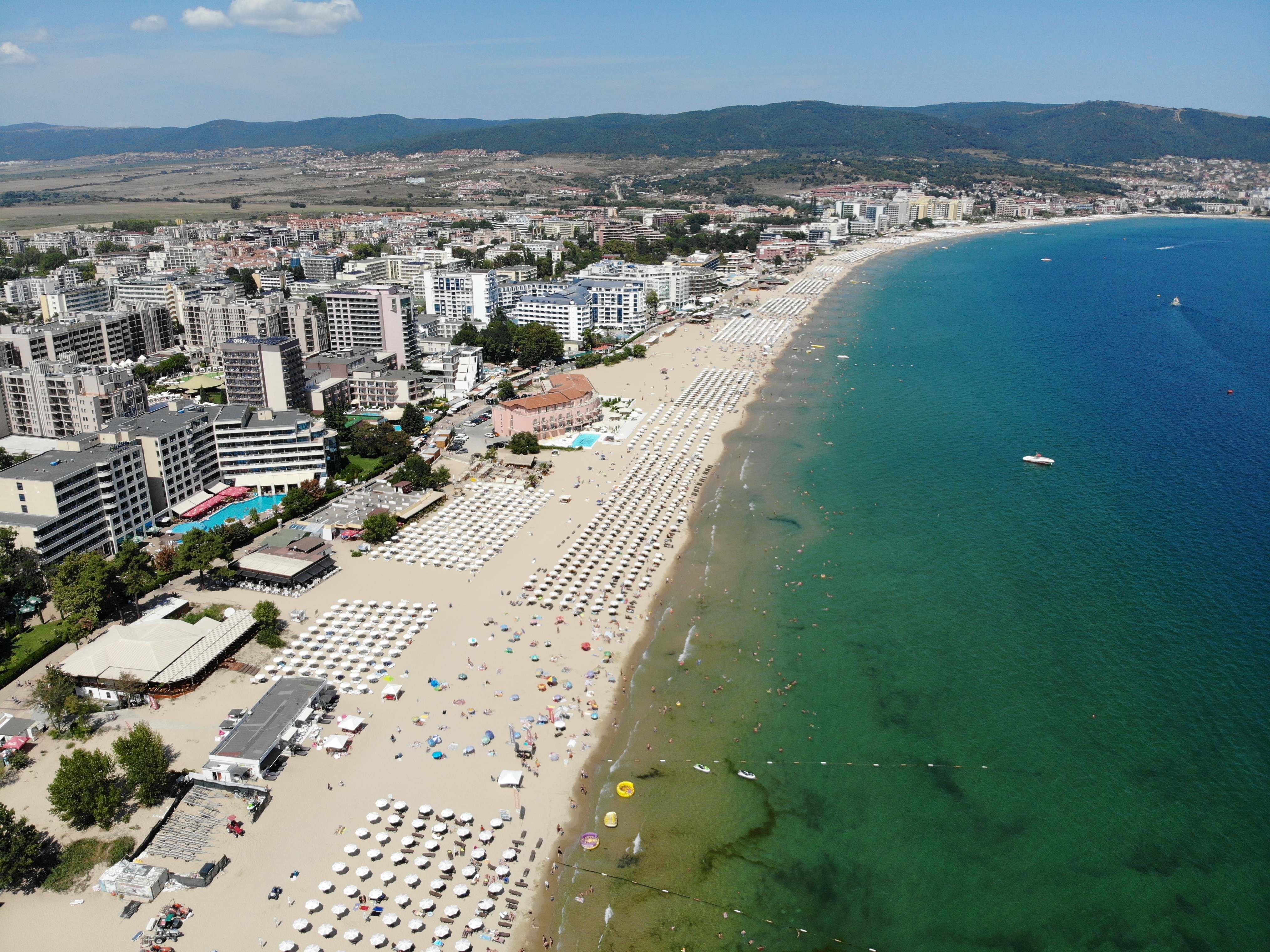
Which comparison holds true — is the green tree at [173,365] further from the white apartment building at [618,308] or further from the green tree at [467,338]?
the white apartment building at [618,308]

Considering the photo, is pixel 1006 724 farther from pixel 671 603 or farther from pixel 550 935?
pixel 550 935

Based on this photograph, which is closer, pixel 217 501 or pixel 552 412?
pixel 217 501

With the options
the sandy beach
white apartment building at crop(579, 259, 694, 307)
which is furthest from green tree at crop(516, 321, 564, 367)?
the sandy beach

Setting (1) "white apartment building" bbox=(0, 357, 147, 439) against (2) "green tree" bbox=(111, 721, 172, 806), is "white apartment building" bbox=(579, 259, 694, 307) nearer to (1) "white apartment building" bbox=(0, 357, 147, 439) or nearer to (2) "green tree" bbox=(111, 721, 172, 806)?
(1) "white apartment building" bbox=(0, 357, 147, 439)

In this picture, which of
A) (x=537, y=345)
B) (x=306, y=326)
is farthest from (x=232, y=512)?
(x=537, y=345)

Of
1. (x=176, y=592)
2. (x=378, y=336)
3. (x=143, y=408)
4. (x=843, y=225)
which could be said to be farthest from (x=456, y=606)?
(x=843, y=225)

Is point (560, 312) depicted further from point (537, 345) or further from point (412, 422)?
point (412, 422)
